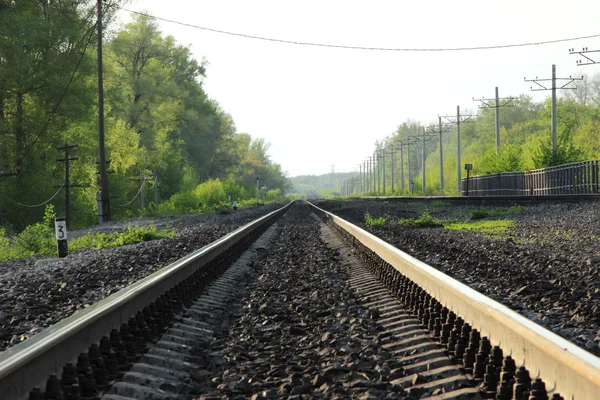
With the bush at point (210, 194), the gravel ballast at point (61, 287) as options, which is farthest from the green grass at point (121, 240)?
the bush at point (210, 194)

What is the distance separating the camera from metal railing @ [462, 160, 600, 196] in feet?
96.6

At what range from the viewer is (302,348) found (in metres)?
4.68

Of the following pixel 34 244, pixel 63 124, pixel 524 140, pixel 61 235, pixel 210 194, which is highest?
pixel 524 140

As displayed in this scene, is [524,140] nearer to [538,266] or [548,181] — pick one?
[548,181]

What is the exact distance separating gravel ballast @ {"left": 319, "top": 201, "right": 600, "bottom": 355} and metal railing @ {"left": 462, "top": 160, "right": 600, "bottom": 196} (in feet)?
46.2

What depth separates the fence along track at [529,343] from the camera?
249 centimetres

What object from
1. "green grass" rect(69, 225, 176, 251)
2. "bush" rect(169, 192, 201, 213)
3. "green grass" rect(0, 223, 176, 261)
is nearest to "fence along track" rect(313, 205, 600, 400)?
"green grass" rect(69, 225, 176, 251)

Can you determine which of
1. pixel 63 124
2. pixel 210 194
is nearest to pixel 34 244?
pixel 63 124

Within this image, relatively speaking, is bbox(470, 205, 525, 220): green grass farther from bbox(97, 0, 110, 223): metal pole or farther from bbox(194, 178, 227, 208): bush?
bbox(194, 178, 227, 208): bush

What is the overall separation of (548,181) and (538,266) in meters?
28.5

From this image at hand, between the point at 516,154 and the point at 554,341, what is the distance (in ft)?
161

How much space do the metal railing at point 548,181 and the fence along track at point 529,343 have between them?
→ 2593cm

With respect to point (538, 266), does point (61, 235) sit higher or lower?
higher

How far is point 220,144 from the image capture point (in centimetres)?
8706
